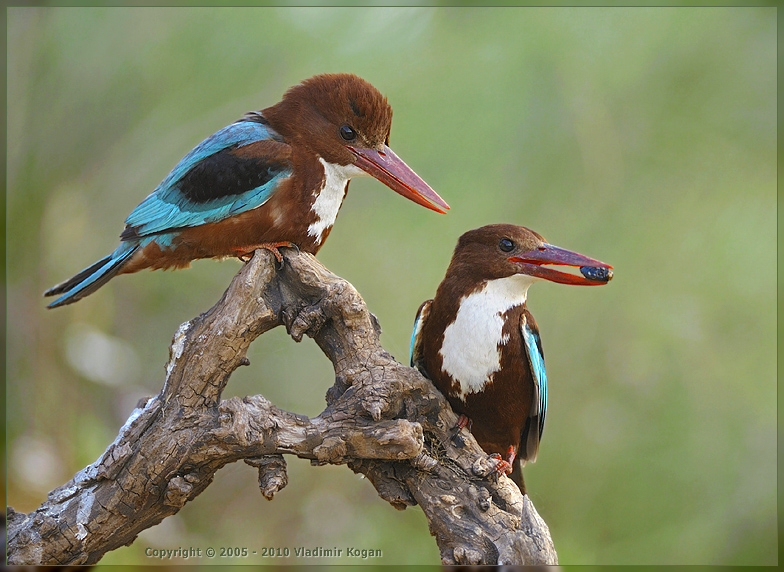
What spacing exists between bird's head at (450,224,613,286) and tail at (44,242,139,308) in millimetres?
1050

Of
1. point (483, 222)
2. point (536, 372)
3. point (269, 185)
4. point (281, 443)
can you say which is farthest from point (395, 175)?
point (483, 222)

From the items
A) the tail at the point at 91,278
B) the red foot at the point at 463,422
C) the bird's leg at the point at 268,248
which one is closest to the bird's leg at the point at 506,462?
the red foot at the point at 463,422

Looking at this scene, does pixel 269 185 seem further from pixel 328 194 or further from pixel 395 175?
pixel 395 175

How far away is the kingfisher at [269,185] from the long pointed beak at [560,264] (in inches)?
11.5

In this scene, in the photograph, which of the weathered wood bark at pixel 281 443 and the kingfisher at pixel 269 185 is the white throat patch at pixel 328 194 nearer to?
the kingfisher at pixel 269 185

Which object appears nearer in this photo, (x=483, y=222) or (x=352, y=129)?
(x=352, y=129)

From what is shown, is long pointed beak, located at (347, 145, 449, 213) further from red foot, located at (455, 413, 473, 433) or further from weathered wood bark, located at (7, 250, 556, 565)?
red foot, located at (455, 413, 473, 433)

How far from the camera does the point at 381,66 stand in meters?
3.70

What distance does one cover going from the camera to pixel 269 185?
2.03 metres

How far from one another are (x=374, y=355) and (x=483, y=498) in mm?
498

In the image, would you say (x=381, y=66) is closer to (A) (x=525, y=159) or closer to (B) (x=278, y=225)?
(A) (x=525, y=159)

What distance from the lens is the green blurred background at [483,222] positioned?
3.36 meters

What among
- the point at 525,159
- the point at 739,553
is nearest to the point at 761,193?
the point at 525,159

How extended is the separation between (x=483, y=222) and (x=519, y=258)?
1.59 m
